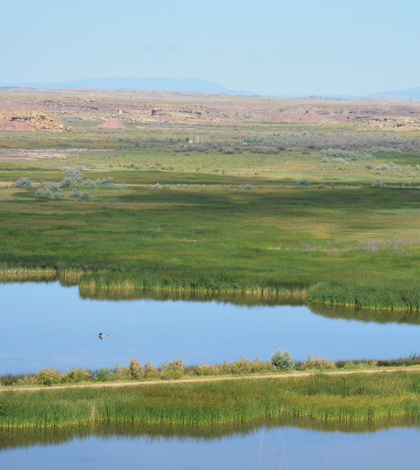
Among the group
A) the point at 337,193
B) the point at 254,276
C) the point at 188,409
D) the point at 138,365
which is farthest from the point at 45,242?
the point at 337,193

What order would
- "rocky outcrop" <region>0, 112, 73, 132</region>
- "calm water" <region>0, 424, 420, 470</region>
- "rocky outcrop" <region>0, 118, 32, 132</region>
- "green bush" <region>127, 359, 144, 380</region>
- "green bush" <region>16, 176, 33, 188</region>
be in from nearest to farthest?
1. "calm water" <region>0, 424, 420, 470</region>
2. "green bush" <region>127, 359, 144, 380</region>
3. "green bush" <region>16, 176, 33, 188</region>
4. "rocky outcrop" <region>0, 118, 32, 132</region>
5. "rocky outcrop" <region>0, 112, 73, 132</region>

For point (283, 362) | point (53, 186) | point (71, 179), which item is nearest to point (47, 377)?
point (283, 362)

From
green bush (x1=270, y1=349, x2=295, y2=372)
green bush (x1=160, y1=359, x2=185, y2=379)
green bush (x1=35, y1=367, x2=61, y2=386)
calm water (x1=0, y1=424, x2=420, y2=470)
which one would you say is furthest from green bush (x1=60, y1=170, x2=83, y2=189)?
calm water (x1=0, y1=424, x2=420, y2=470)

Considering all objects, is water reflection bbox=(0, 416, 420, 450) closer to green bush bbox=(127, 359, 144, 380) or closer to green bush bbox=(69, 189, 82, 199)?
green bush bbox=(127, 359, 144, 380)

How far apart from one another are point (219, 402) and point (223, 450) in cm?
174

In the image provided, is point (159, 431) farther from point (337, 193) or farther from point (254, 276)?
point (337, 193)

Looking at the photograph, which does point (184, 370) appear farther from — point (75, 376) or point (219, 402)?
point (75, 376)

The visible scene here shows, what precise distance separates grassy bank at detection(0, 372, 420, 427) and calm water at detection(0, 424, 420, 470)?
0.51 meters

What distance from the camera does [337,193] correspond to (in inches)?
2697

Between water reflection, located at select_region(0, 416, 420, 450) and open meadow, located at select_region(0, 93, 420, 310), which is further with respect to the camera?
open meadow, located at select_region(0, 93, 420, 310)

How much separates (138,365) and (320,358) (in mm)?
5359

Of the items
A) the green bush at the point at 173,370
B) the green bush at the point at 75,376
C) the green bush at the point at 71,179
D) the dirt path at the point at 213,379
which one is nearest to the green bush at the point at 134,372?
the dirt path at the point at 213,379

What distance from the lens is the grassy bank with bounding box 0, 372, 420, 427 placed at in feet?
55.1

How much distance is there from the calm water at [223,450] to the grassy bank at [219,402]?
0.51 metres
